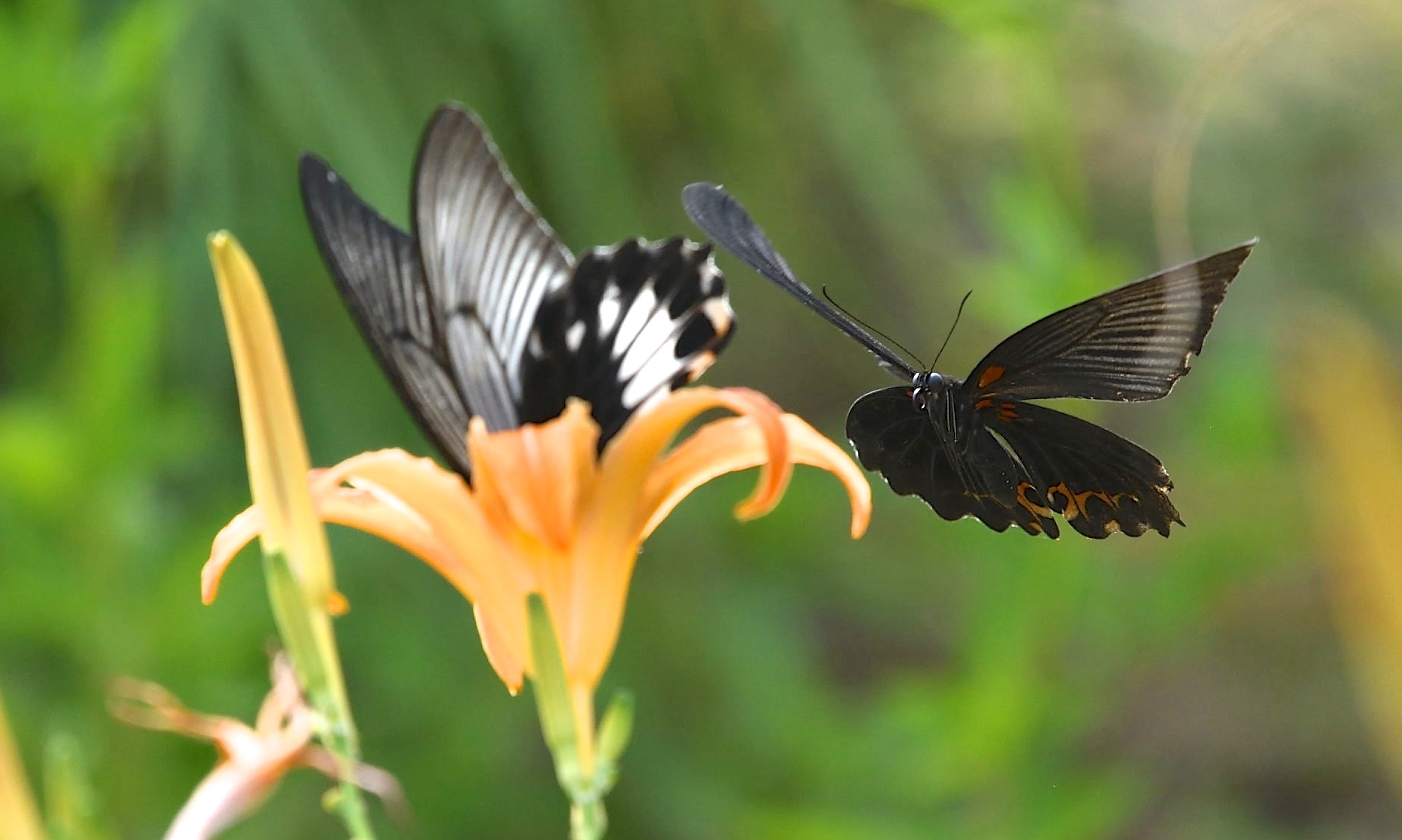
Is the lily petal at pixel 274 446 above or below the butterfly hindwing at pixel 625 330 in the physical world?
below

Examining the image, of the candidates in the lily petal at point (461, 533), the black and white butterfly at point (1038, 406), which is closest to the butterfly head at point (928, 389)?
the black and white butterfly at point (1038, 406)

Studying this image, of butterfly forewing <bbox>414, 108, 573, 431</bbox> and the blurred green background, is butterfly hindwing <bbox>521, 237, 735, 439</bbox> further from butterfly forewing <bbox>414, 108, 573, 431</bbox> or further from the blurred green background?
the blurred green background

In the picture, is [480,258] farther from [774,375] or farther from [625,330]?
[774,375]

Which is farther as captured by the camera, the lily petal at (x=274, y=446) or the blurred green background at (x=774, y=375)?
the blurred green background at (x=774, y=375)

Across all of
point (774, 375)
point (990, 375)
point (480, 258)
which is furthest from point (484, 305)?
point (774, 375)

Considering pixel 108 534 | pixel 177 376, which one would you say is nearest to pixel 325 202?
pixel 108 534

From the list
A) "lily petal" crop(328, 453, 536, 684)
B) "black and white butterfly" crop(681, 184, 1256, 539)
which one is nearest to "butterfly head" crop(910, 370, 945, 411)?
"black and white butterfly" crop(681, 184, 1256, 539)

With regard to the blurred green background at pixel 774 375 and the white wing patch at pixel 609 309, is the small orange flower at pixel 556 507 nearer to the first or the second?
the white wing patch at pixel 609 309

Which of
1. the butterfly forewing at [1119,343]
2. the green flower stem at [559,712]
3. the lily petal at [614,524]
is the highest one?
the butterfly forewing at [1119,343]

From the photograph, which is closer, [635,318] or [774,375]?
[635,318]
